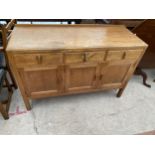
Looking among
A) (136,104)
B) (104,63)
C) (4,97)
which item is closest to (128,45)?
(104,63)

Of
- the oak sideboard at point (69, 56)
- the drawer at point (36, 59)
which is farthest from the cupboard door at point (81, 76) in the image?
the drawer at point (36, 59)

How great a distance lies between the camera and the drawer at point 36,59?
122 cm

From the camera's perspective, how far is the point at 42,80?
1465 mm

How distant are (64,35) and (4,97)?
43.7 inches

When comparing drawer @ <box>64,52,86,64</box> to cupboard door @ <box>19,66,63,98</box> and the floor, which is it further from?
the floor

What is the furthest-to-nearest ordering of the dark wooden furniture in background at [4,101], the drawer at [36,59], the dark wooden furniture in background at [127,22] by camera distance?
the dark wooden furniture in background at [127,22], the dark wooden furniture in background at [4,101], the drawer at [36,59]

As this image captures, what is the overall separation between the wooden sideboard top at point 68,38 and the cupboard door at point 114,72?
0.22 metres

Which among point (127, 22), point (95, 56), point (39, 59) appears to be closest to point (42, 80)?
point (39, 59)

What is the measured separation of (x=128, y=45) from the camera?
139cm

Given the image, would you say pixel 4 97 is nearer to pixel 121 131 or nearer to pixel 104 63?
pixel 104 63

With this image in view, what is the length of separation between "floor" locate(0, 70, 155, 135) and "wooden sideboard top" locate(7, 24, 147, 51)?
83 cm

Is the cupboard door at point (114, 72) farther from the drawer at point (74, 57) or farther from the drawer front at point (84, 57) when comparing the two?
the drawer at point (74, 57)

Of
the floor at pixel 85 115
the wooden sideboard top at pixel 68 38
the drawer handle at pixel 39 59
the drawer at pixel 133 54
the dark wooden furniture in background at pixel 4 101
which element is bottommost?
the floor at pixel 85 115

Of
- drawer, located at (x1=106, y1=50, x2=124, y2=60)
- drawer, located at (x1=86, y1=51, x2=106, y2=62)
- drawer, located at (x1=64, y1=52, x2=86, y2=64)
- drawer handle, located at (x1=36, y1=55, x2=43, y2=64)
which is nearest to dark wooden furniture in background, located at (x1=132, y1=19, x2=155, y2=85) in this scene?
drawer, located at (x1=106, y1=50, x2=124, y2=60)
